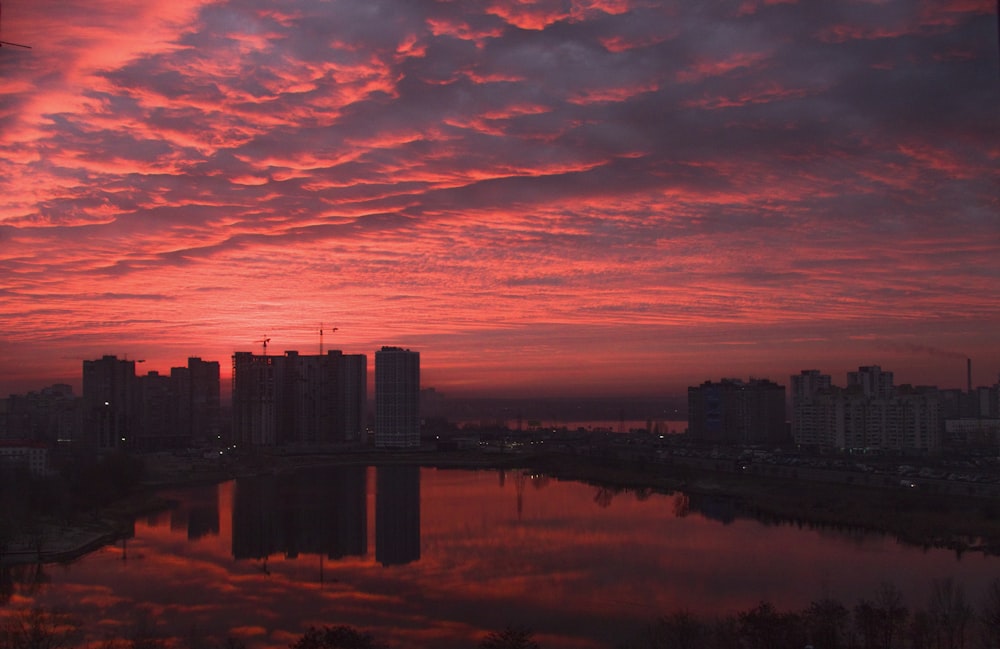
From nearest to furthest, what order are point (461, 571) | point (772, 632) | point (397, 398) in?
point (772, 632), point (461, 571), point (397, 398)

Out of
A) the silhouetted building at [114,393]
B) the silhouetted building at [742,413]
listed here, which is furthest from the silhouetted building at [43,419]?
the silhouetted building at [742,413]

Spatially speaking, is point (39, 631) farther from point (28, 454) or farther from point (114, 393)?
point (114, 393)

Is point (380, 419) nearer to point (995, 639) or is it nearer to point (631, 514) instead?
point (631, 514)

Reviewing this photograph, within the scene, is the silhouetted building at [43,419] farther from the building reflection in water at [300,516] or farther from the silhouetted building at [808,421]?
the silhouetted building at [808,421]

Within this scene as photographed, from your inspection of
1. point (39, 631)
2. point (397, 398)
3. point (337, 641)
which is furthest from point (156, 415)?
point (337, 641)

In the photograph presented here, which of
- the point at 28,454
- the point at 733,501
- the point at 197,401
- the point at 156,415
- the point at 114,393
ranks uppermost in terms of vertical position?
the point at 114,393

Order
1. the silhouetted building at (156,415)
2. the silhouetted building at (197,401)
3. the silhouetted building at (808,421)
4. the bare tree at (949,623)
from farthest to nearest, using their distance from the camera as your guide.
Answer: the silhouetted building at (197,401)
the silhouetted building at (156,415)
the silhouetted building at (808,421)
the bare tree at (949,623)

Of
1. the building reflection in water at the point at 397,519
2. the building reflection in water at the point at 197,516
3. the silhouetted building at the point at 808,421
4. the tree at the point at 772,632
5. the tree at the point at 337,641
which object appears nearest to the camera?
the tree at the point at 337,641

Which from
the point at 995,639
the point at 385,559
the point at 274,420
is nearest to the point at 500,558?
the point at 385,559
